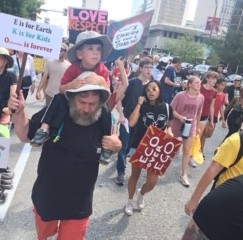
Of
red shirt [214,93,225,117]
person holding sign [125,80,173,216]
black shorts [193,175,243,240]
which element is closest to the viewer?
black shorts [193,175,243,240]

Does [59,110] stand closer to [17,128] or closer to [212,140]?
[17,128]

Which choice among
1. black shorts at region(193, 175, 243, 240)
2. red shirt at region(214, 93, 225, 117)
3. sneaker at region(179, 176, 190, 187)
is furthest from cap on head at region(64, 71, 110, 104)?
red shirt at region(214, 93, 225, 117)

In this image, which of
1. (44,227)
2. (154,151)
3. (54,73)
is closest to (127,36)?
(154,151)

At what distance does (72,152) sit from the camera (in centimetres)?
236

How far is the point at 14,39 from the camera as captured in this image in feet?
8.44

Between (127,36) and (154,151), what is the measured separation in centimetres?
163

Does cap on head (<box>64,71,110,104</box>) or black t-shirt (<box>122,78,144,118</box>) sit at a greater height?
cap on head (<box>64,71,110,104</box>)

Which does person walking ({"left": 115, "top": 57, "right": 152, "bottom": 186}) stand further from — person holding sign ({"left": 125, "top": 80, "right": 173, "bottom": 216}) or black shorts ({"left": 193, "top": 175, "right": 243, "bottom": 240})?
black shorts ({"left": 193, "top": 175, "right": 243, "bottom": 240})

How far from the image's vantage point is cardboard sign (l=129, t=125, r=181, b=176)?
3812 millimetres

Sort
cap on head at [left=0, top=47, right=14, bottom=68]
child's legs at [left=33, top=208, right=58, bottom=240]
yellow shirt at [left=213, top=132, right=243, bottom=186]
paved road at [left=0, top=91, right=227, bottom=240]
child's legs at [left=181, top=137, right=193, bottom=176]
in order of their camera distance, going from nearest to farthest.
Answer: yellow shirt at [left=213, top=132, right=243, bottom=186] < child's legs at [left=33, top=208, right=58, bottom=240] < paved road at [left=0, top=91, right=227, bottom=240] < cap on head at [left=0, top=47, right=14, bottom=68] < child's legs at [left=181, top=137, right=193, bottom=176]

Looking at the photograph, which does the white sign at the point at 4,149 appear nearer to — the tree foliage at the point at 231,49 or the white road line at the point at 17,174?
the white road line at the point at 17,174

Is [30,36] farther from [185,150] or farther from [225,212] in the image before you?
[185,150]

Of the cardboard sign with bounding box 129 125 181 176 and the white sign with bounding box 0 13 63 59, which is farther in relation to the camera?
the cardboard sign with bounding box 129 125 181 176

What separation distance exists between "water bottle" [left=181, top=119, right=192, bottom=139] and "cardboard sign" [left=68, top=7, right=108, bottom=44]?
6.66ft
